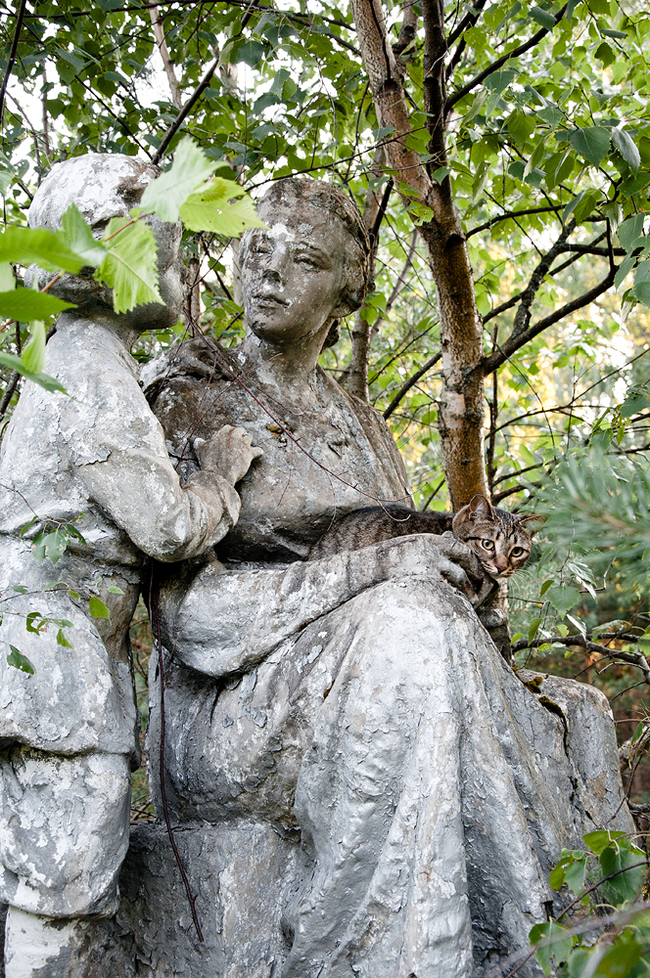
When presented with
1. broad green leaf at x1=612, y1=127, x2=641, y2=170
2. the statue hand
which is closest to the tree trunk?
broad green leaf at x1=612, y1=127, x2=641, y2=170

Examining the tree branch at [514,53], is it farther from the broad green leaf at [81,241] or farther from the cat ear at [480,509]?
the broad green leaf at [81,241]

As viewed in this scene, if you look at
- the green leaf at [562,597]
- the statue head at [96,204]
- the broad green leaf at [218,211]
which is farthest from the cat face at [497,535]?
the broad green leaf at [218,211]

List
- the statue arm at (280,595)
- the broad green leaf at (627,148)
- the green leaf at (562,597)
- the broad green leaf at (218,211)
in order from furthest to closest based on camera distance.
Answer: the green leaf at (562,597) < the broad green leaf at (627,148) < the statue arm at (280,595) < the broad green leaf at (218,211)

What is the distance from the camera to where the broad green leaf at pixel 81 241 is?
81 centimetres

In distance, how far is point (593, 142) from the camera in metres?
2.37

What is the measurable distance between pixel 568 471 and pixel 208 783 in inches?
58.8

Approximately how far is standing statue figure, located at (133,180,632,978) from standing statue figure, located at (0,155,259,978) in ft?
0.81

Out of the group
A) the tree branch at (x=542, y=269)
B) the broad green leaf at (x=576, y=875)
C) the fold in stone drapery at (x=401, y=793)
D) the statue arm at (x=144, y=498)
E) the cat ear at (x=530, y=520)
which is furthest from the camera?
the tree branch at (x=542, y=269)

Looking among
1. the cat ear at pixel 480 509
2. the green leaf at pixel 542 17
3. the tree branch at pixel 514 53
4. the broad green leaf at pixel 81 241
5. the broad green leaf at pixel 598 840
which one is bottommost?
the broad green leaf at pixel 598 840

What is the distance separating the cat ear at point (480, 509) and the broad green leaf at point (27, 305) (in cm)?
193

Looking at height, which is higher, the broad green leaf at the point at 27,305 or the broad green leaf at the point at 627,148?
the broad green leaf at the point at 627,148

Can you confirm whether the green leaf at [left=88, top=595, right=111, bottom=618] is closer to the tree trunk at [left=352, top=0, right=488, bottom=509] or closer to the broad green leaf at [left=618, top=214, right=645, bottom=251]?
the broad green leaf at [left=618, top=214, right=645, bottom=251]

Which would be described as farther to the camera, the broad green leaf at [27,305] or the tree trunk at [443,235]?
the tree trunk at [443,235]

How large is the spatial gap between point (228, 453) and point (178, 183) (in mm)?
1675
